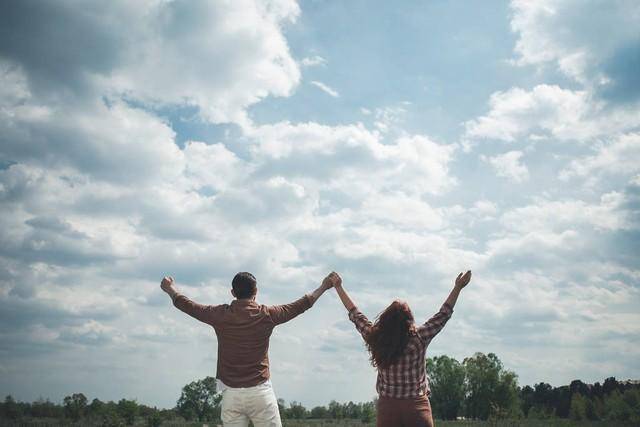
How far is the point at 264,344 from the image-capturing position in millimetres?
5238

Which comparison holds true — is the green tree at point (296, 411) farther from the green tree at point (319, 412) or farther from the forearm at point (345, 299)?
the forearm at point (345, 299)

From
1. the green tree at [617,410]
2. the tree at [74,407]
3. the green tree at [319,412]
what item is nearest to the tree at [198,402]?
the tree at [74,407]

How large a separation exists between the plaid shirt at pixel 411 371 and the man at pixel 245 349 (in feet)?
3.50

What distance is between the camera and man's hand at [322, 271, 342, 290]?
224 inches

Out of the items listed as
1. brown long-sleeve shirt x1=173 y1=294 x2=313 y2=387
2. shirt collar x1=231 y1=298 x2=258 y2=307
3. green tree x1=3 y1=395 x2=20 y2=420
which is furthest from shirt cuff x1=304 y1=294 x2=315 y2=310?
green tree x1=3 y1=395 x2=20 y2=420

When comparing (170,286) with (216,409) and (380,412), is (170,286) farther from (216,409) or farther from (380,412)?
(216,409)

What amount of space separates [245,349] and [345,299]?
1150mm

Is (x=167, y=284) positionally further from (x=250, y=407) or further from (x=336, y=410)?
(x=336, y=410)

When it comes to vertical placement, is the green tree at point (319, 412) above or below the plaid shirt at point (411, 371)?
below

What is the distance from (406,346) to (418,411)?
55 centimetres

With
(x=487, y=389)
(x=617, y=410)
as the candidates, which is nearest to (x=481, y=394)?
(x=487, y=389)

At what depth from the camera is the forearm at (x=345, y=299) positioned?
5566 mm

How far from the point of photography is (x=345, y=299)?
563 cm

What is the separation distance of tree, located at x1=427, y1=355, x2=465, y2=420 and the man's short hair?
285 ft
